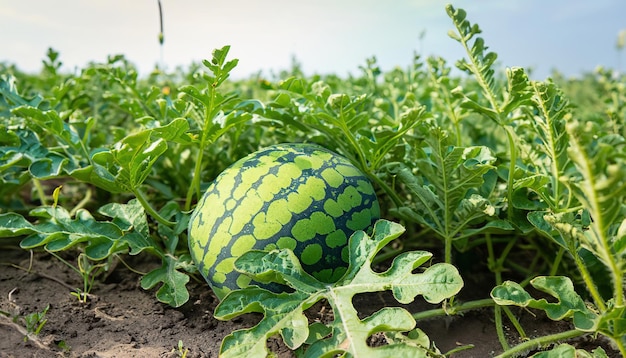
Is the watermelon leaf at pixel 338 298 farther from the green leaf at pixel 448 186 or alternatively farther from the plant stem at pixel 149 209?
the plant stem at pixel 149 209

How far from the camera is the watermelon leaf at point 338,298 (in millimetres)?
1485

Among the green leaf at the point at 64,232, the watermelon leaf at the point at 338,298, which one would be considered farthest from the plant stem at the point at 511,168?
the green leaf at the point at 64,232

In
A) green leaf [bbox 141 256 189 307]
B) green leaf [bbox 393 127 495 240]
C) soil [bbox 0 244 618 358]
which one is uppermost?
green leaf [bbox 393 127 495 240]

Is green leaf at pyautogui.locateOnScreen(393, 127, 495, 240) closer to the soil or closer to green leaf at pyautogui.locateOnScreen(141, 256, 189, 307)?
the soil

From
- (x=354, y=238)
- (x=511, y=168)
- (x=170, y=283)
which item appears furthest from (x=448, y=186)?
(x=170, y=283)

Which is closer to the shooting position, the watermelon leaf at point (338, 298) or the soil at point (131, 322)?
the watermelon leaf at point (338, 298)

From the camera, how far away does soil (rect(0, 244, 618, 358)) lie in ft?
5.94

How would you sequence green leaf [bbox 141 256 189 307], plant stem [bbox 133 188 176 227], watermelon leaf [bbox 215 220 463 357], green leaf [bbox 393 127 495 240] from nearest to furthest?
watermelon leaf [bbox 215 220 463 357], green leaf [bbox 393 127 495 240], green leaf [bbox 141 256 189 307], plant stem [bbox 133 188 176 227]

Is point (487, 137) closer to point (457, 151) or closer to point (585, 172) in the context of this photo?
point (457, 151)

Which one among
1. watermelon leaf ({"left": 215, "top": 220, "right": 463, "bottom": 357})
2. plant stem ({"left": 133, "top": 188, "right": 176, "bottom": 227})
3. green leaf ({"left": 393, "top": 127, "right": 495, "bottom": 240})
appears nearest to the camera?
watermelon leaf ({"left": 215, "top": 220, "right": 463, "bottom": 357})

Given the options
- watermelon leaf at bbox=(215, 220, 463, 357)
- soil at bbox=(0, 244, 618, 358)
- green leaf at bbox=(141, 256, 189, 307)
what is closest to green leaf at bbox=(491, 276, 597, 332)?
watermelon leaf at bbox=(215, 220, 463, 357)

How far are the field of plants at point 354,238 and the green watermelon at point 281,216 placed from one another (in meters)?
0.10

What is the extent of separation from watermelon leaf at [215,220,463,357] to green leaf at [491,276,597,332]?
6.4 inches

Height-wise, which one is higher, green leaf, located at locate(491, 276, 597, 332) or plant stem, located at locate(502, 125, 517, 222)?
plant stem, located at locate(502, 125, 517, 222)
